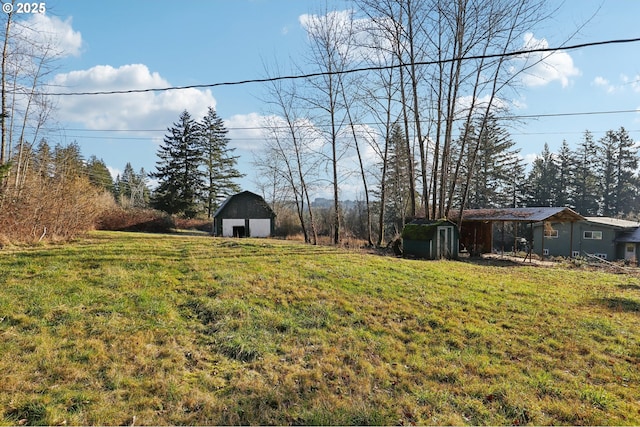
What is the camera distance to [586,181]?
1549 inches

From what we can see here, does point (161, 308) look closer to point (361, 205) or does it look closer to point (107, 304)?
point (107, 304)

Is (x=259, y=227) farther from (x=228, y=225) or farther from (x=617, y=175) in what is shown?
(x=617, y=175)

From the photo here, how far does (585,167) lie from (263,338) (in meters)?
47.1

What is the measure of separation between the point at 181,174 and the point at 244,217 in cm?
1115

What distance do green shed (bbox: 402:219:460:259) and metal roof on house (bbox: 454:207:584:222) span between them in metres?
5.52

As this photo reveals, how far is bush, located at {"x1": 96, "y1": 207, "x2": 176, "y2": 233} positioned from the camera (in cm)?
2267

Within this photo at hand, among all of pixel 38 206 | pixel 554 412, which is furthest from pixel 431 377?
pixel 38 206

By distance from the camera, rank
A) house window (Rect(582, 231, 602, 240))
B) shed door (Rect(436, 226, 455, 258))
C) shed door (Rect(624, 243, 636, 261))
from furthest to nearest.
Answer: house window (Rect(582, 231, 602, 240))
shed door (Rect(624, 243, 636, 261))
shed door (Rect(436, 226, 455, 258))

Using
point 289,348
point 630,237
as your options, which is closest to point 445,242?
point 289,348

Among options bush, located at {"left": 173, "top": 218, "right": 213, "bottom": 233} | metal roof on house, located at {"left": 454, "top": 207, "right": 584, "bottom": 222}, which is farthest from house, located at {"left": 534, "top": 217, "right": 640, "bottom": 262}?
bush, located at {"left": 173, "top": 218, "right": 213, "bottom": 233}

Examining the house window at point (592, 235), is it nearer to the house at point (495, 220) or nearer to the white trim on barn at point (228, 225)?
the house at point (495, 220)

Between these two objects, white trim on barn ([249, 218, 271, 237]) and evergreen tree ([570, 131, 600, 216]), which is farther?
evergreen tree ([570, 131, 600, 216])

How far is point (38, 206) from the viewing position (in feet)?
30.2

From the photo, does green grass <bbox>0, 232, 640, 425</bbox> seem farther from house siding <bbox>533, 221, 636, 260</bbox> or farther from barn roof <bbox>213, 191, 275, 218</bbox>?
house siding <bbox>533, 221, 636, 260</bbox>
